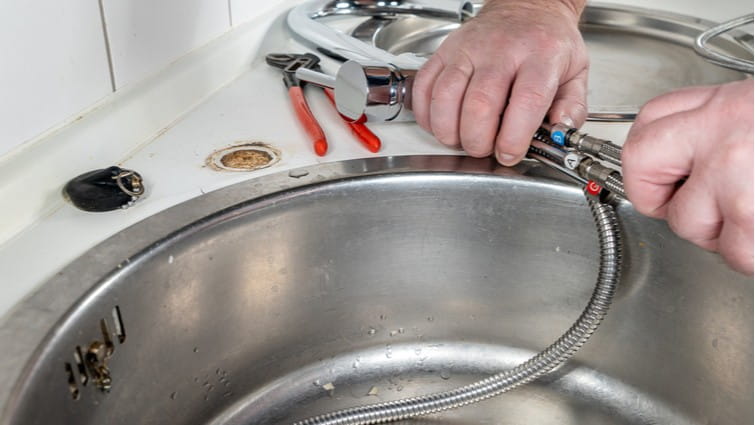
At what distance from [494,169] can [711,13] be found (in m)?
0.51

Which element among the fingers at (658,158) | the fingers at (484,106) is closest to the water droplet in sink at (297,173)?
the fingers at (484,106)

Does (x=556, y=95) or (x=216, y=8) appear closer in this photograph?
(x=556, y=95)

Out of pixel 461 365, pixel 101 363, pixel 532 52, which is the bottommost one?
pixel 461 365

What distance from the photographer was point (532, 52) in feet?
1.75

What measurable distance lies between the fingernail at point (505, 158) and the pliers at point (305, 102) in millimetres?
90

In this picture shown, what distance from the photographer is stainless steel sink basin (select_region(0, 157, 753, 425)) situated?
1.56ft

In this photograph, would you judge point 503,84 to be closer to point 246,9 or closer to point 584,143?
point 584,143

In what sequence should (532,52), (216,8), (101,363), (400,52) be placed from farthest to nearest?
(400,52) → (216,8) → (532,52) → (101,363)

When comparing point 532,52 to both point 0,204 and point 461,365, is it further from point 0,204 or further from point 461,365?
point 0,204

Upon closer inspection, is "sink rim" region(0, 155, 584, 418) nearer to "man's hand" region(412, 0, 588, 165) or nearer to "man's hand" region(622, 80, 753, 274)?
"man's hand" region(412, 0, 588, 165)

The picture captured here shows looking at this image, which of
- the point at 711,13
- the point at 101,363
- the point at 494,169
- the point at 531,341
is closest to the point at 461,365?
the point at 531,341

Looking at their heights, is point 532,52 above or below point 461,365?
above

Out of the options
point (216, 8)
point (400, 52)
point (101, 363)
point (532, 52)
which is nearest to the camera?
point (101, 363)

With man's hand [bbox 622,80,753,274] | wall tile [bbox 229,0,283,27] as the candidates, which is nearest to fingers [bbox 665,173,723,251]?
man's hand [bbox 622,80,753,274]
